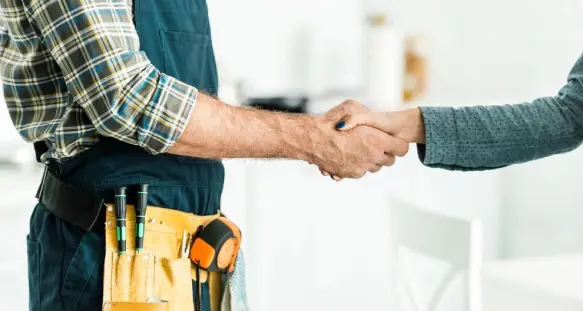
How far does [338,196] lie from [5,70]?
1.38m

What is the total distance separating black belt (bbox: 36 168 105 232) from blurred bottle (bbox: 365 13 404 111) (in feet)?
5.38

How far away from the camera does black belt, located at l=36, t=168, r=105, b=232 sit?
42.2 inches

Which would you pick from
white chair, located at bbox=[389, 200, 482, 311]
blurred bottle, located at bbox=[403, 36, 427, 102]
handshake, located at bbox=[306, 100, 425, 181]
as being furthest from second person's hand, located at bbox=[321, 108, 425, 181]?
blurred bottle, located at bbox=[403, 36, 427, 102]

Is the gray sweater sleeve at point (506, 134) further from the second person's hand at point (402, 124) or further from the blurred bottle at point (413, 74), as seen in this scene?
the blurred bottle at point (413, 74)

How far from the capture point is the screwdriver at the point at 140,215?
107 cm

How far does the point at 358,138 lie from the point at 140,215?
18.1 inches

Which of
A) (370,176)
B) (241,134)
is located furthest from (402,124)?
(370,176)

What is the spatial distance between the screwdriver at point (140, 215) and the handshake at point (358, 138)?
0.30 meters

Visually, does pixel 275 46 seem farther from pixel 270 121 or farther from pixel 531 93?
pixel 270 121

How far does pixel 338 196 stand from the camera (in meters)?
2.32

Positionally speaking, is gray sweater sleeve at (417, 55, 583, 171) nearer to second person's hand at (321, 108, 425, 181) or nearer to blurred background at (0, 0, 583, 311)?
second person's hand at (321, 108, 425, 181)

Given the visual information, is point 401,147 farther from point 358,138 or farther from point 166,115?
point 166,115

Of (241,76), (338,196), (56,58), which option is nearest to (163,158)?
(56,58)

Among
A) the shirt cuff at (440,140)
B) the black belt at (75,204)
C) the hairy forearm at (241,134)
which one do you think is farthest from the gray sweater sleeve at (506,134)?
the black belt at (75,204)
